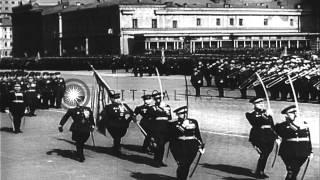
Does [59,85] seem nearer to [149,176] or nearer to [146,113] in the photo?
[146,113]

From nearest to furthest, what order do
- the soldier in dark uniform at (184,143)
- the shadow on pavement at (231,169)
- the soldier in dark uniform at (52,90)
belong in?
1. the soldier in dark uniform at (184,143)
2. the shadow on pavement at (231,169)
3. the soldier in dark uniform at (52,90)

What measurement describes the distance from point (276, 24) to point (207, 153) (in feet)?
232

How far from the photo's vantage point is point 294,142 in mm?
10078

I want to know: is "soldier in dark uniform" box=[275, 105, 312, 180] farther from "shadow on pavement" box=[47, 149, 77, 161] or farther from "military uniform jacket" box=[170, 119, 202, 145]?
"shadow on pavement" box=[47, 149, 77, 161]

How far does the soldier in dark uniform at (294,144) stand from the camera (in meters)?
10.0

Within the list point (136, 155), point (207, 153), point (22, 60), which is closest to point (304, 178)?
point (207, 153)

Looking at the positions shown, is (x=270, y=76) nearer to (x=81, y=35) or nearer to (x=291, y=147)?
(x=291, y=147)

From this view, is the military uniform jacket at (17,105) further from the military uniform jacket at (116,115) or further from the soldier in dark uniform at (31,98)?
the military uniform jacket at (116,115)

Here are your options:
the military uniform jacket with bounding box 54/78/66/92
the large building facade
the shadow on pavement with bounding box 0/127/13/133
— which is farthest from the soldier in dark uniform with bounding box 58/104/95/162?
the large building facade

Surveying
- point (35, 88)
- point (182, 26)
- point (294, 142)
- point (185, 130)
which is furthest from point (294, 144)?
point (182, 26)

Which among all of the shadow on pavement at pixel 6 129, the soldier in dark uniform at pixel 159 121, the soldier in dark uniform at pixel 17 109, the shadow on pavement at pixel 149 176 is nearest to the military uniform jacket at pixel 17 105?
the soldier in dark uniform at pixel 17 109

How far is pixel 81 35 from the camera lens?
81188 millimetres

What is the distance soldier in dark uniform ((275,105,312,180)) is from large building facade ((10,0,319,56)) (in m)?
58.9

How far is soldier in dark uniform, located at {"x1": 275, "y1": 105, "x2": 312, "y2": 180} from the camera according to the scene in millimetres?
10031
